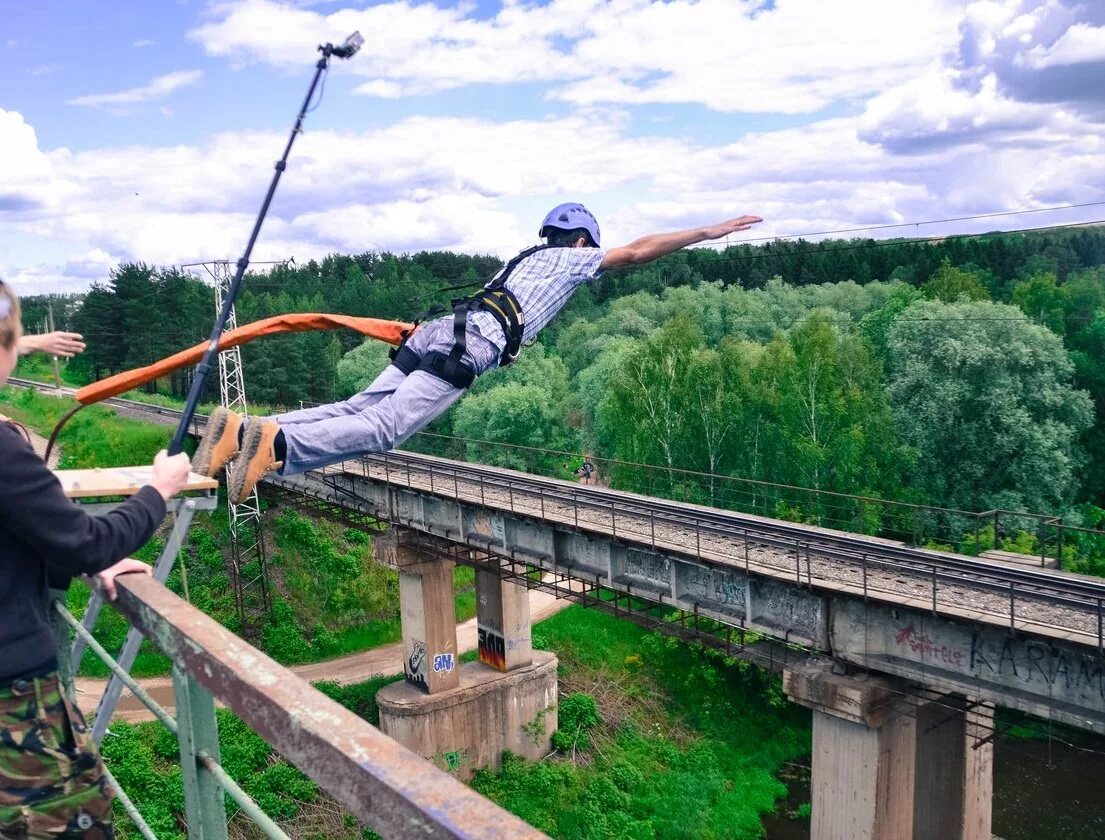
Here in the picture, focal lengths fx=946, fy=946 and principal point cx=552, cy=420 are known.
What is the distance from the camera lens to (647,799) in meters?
28.8

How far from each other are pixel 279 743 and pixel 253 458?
141 inches

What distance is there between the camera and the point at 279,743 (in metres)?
2.13

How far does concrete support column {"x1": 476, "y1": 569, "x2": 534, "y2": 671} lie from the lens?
31.8 metres

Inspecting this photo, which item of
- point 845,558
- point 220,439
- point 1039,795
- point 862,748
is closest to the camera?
point 220,439

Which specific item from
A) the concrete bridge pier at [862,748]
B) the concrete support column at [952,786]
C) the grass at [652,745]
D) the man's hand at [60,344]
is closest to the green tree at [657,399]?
the grass at [652,745]

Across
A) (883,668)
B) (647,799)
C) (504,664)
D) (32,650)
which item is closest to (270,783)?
(504,664)

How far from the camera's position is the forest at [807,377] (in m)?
37.9

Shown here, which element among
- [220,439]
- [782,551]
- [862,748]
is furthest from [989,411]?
[220,439]

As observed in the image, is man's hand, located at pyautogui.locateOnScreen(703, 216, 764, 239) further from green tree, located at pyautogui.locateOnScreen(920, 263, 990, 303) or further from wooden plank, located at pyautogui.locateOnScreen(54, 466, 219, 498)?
green tree, located at pyautogui.locateOnScreen(920, 263, 990, 303)

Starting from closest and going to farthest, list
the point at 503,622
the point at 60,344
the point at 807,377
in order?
the point at 60,344 → the point at 503,622 → the point at 807,377

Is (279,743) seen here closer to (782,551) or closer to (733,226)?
(733,226)

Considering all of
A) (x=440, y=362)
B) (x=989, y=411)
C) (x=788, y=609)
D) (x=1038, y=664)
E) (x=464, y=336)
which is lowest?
(x=788, y=609)

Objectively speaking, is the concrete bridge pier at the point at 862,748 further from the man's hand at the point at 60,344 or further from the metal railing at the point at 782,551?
the man's hand at the point at 60,344

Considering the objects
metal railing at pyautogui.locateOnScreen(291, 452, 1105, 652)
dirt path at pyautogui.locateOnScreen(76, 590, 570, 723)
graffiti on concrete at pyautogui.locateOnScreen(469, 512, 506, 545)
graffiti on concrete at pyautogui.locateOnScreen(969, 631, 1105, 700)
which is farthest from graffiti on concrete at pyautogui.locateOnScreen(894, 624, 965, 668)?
dirt path at pyautogui.locateOnScreen(76, 590, 570, 723)
